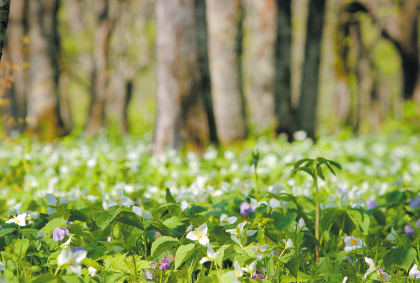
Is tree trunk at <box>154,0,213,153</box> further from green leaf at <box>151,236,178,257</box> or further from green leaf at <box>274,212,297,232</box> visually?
green leaf at <box>151,236,178,257</box>

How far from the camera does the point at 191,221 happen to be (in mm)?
1855

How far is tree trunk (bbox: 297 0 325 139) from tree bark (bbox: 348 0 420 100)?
5157 millimetres

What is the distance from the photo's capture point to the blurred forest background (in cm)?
539

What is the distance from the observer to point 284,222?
1759 mm

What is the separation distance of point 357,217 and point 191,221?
2.78 feet

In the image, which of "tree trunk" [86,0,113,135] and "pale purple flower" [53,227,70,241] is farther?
"tree trunk" [86,0,113,135]

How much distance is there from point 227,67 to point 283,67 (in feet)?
4.70

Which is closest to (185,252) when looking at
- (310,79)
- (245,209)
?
(245,209)

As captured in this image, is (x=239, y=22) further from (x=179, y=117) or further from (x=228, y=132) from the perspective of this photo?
(x=179, y=117)

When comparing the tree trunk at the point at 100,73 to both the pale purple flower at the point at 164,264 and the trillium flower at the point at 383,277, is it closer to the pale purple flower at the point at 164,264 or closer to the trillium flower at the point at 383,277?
the pale purple flower at the point at 164,264

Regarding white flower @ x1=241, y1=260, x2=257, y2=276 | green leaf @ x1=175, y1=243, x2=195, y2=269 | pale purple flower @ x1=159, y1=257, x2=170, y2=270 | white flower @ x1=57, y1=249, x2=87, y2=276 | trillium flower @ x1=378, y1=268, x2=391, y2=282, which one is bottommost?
trillium flower @ x1=378, y1=268, x2=391, y2=282

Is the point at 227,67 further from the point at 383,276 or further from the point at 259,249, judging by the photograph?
the point at 383,276

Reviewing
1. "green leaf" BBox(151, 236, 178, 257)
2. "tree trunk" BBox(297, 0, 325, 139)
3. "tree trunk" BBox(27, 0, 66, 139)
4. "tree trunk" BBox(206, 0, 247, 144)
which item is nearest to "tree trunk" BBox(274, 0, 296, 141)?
"tree trunk" BBox(297, 0, 325, 139)

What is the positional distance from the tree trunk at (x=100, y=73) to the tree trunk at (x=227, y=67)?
4.95 metres
